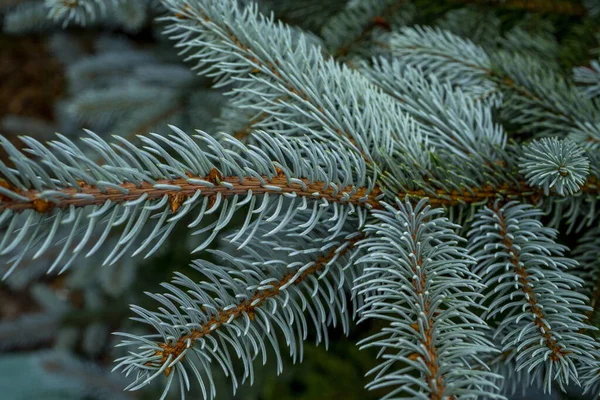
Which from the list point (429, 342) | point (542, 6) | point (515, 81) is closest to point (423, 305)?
point (429, 342)

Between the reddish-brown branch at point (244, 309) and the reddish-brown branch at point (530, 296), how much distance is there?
12cm

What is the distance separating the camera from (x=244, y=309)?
15.6 inches

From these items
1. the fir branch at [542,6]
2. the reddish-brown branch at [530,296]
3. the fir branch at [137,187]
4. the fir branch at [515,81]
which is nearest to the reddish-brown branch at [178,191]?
the fir branch at [137,187]

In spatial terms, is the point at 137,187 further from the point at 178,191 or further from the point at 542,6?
the point at 542,6

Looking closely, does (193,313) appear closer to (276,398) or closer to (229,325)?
(229,325)

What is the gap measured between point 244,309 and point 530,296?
221 mm

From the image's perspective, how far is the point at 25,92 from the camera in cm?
172

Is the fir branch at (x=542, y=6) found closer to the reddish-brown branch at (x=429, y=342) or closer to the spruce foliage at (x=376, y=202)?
the spruce foliage at (x=376, y=202)

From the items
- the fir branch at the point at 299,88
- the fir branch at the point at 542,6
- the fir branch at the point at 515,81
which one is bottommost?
the fir branch at the point at 299,88

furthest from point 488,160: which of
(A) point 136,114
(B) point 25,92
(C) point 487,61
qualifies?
(B) point 25,92

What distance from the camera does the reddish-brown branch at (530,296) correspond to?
1.23 feet

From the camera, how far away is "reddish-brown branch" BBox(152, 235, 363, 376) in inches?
14.6

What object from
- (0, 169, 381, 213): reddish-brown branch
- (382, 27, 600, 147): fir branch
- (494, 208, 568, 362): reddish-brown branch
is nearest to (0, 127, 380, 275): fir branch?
(0, 169, 381, 213): reddish-brown branch

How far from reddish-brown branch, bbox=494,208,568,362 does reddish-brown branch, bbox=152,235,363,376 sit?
0.12 m
